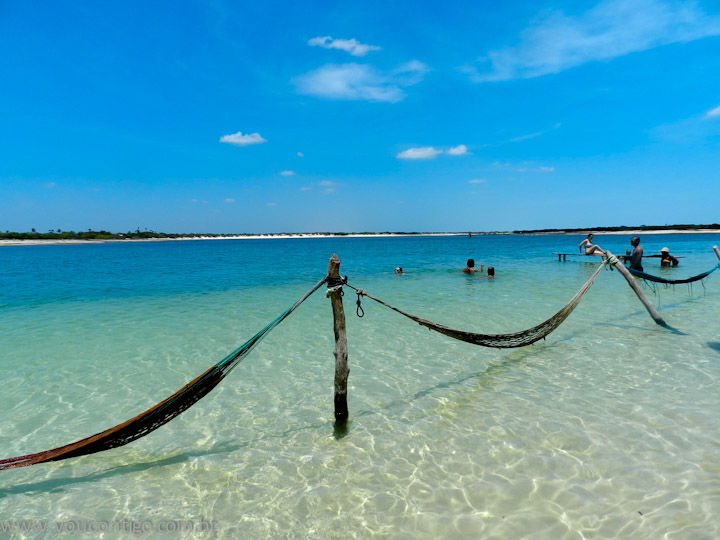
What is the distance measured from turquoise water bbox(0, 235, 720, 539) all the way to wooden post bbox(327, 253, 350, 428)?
0.34 metres

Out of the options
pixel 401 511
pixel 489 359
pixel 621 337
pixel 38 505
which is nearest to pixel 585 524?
pixel 401 511

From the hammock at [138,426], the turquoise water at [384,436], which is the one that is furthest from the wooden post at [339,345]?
the hammock at [138,426]

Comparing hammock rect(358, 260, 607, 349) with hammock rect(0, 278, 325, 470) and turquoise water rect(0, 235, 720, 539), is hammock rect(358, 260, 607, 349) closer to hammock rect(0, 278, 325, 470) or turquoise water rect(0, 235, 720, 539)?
turquoise water rect(0, 235, 720, 539)

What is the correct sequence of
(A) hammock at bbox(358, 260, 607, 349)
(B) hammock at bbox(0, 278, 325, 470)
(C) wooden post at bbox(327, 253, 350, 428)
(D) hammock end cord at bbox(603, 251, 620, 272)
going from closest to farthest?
(B) hammock at bbox(0, 278, 325, 470) → (C) wooden post at bbox(327, 253, 350, 428) → (A) hammock at bbox(358, 260, 607, 349) → (D) hammock end cord at bbox(603, 251, 620, 272)

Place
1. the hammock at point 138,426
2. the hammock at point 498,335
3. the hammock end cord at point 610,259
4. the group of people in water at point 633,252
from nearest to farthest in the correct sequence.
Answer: the hammock at point 138,426 → the hammock at point 498,335 → the hammock end cord at point 610,259 → the group of people in water at point 633,252

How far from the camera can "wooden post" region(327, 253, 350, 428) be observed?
17.5 ft

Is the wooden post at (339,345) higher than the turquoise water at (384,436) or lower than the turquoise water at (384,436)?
higher

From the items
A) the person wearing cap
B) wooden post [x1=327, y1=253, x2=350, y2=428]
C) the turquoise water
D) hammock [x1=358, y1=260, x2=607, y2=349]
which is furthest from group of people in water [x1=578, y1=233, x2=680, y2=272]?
wooden post [x1=327, y1=253, x2=350, y2=428]

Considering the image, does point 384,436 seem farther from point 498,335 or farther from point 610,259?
point 610,259

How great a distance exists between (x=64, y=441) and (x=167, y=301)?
41.3ft

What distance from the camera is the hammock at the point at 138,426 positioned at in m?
3.88

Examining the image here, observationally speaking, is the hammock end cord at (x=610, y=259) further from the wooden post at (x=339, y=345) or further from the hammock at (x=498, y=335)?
the wooden post at (x=339, y=345)

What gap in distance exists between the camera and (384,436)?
17.6 ft

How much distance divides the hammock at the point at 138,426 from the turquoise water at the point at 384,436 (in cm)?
65
